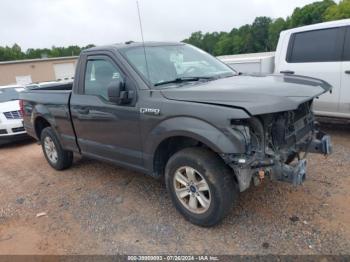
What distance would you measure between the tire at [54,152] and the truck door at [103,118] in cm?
82

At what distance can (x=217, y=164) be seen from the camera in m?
3.33

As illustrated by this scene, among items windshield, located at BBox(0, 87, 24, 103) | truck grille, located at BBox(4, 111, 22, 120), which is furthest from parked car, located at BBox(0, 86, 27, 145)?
windshield, located at BBox(0, 87, 24, 103)

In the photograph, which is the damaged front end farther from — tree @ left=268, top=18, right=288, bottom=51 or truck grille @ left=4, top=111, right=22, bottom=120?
tree @ left=268, top=18, right=288, bottom=51

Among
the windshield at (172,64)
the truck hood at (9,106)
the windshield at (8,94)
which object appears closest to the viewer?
the windshield at (172,64)

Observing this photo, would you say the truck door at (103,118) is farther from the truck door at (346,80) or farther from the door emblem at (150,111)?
the truck door at (346,80)

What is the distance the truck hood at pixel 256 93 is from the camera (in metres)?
3.01

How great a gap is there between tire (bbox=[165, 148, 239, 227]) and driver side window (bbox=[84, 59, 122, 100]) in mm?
1353

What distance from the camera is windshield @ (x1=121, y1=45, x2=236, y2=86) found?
3.98 metres

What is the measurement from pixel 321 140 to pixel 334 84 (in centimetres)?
228

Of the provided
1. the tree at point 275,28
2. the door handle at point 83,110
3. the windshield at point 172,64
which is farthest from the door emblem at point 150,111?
the tree at point 275,28

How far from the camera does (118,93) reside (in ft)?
12.3

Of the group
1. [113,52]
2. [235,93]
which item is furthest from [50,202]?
[235,93]

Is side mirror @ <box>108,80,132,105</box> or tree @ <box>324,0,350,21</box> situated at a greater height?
tree @ <box>324,0,350,21</box>

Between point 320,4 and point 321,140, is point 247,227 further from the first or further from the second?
point 320,4
